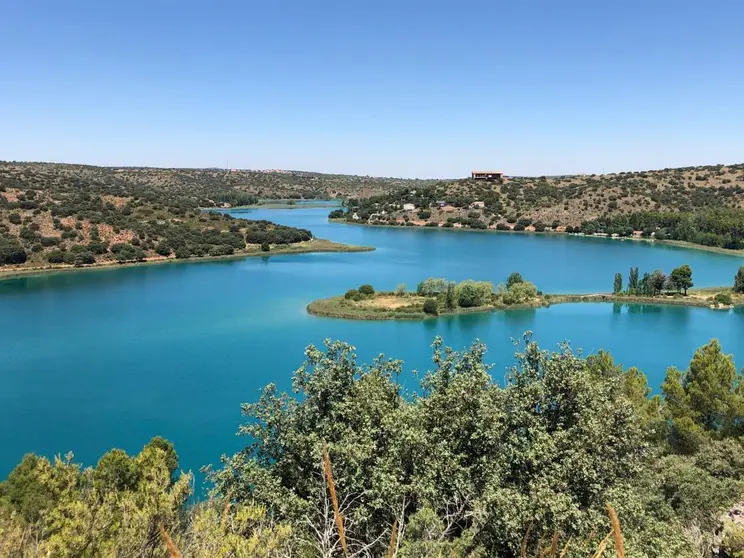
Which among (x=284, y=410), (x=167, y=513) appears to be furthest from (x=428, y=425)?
(x=167, y=513)

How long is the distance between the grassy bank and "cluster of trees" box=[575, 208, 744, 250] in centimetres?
4466

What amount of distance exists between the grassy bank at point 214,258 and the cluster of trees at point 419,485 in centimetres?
5532

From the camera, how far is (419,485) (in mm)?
9406

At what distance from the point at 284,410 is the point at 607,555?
661 cm

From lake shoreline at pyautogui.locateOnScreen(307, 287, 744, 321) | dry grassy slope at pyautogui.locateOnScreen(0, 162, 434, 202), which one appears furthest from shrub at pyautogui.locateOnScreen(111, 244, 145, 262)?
dry grassy slope at pyautogui.locateOnScreen(0, 162, 434, 202)

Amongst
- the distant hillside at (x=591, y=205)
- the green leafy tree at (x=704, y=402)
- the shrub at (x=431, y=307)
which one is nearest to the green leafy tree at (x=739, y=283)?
the shrub at (x=431, y=307)

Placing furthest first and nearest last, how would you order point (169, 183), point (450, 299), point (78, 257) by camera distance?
point (169, 183)
point (78, 257)
point (450, 299)

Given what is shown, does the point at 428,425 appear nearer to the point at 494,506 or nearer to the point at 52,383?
the point at 494,506

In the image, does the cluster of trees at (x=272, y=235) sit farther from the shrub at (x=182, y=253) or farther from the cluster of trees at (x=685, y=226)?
the cluster of trees at (x=685, y=226)

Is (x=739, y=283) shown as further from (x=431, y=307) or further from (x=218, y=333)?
(x=218, y=333)

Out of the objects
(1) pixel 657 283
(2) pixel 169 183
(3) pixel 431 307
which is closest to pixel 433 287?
(3) pixel 431 307

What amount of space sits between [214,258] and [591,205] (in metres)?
72.0

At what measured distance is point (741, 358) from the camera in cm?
3384

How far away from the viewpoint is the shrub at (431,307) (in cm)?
4426
